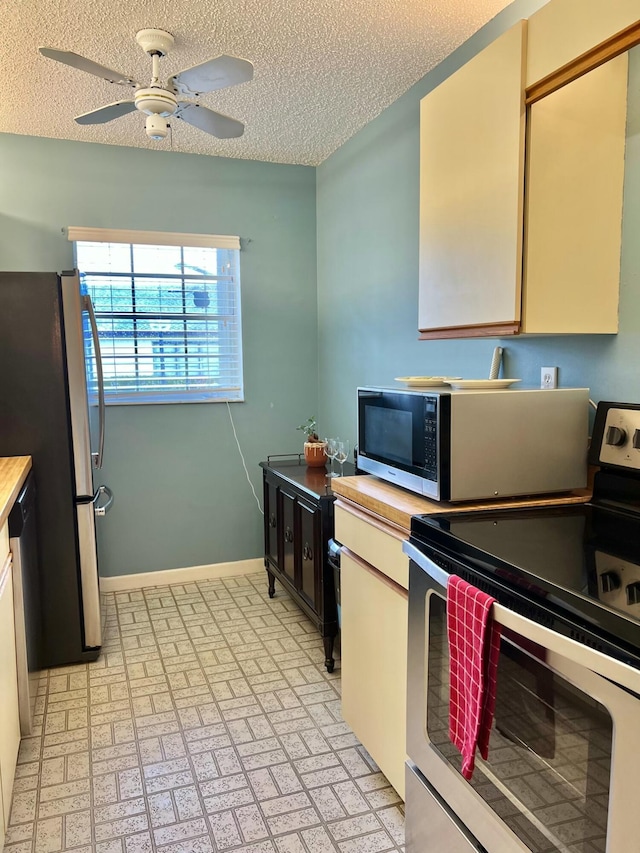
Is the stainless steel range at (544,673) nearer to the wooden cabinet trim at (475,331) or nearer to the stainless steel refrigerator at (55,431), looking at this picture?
the wooden cabinet trim at (475,331)

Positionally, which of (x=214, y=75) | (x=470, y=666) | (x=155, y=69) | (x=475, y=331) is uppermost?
(x=155, y=69)

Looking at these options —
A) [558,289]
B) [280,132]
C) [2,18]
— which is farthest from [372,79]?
[558,289]

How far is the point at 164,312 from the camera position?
12.1ft

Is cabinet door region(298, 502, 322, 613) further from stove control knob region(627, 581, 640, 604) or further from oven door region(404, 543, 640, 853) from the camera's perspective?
stove control knob region(627, 581, 640, 604)

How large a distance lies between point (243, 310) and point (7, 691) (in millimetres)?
2577

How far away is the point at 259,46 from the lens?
Answer: 235cm

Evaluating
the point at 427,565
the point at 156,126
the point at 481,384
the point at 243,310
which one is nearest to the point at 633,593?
the point at 427,565

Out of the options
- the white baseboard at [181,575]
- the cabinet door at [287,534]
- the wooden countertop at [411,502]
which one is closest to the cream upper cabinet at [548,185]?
the wooden countertop at [411,502]

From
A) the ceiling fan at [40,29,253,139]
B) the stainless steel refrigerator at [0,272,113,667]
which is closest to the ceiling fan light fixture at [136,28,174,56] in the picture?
the ceiling fan at [40,29,253,139]

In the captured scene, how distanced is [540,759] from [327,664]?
1.73 metres

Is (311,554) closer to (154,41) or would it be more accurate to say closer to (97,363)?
(97,363)

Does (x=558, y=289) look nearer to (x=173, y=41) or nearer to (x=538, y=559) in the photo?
(x=538, y=559)

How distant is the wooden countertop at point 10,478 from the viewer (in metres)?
1.85

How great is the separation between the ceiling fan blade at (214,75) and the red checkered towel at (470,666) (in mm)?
1759
